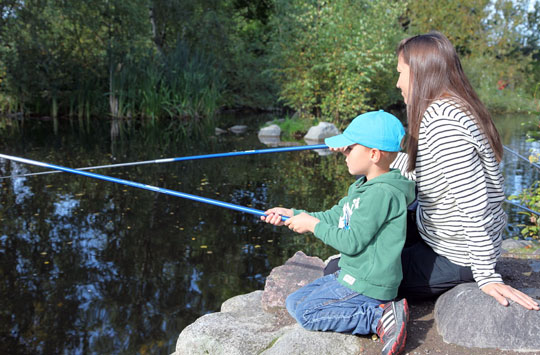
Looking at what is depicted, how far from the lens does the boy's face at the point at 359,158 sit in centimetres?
205

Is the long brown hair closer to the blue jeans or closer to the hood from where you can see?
the hood

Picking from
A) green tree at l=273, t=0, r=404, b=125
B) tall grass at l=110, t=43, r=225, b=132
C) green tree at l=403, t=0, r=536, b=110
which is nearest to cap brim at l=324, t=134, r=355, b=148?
green tree at l=273, t=0, r=404, b=125

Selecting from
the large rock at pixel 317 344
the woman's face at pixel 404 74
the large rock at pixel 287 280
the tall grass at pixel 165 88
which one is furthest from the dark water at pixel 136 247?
the tall grass at pixel 165 88

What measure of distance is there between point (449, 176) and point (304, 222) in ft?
1.91

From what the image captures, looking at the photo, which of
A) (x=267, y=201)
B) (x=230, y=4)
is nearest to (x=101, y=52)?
(x=230, y=4)

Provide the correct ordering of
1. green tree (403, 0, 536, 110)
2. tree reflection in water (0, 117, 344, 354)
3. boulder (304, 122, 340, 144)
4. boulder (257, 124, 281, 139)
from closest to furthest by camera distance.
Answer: tree reflection in water (0, 117, 344, 354) → boulder (304, 122, 340, 144) → boulder (257, 124, 281, 139) → green tree (403, 0, 536, 110)

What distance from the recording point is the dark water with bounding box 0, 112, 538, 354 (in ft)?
9.98

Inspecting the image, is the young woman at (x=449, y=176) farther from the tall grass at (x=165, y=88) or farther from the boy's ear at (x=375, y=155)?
Result: the tall grass at (x=165, y=88)

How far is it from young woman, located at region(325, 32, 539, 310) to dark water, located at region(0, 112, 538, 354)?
1454 mm

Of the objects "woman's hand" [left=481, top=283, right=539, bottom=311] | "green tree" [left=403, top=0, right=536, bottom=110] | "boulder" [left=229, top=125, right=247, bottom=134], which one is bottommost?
"boulder" [left=229, top=125, right=247, bottom=134]

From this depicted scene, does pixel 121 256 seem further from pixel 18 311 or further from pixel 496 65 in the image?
pixel 496 65

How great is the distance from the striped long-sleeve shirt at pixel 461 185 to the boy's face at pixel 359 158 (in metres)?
0.25

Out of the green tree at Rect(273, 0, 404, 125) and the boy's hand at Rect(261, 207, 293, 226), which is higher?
the green tree at Rect(273, 0, 404, 125)

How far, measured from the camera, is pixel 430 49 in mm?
2107
